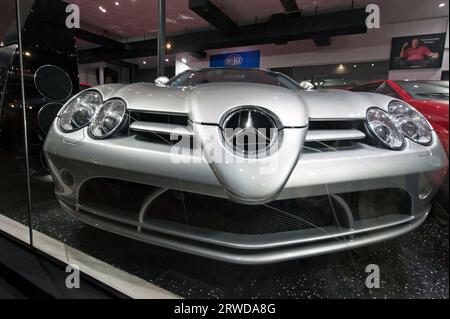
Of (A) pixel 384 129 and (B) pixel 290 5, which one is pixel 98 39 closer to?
(B) pixel 290 5

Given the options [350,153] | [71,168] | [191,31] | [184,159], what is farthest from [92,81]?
[350,153]

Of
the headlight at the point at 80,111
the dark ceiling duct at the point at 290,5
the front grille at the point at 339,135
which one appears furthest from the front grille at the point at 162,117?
the dark ceiling duct at the point at 290,5

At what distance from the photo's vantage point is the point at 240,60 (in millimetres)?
1337

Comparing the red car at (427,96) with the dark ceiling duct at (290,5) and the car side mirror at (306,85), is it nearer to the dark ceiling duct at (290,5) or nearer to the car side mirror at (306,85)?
the car side mirror at (306,85)

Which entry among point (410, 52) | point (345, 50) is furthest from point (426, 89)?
point (345, 50)

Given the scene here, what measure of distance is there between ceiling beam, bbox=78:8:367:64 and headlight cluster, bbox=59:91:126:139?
0.64 meters

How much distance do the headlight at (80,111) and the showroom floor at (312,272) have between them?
1.54 feet

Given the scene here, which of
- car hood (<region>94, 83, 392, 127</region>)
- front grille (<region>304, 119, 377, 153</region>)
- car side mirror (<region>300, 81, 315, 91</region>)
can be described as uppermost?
car side mirror (<region>300, 81, 315, 91</region>)

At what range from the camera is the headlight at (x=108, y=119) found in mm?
812

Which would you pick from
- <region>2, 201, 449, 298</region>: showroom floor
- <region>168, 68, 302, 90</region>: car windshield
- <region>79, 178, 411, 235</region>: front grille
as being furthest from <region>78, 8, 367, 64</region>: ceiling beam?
<region>2, 201, 449, 298</region>: showroom floor

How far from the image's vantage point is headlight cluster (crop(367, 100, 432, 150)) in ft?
2.56

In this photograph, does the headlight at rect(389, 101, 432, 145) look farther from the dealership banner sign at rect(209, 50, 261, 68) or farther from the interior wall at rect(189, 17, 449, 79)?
the dealership banner sign at rect(209, 50, 261, 68)

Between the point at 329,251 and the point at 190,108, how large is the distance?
1.89 ft

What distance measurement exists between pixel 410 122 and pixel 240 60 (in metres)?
0.84
